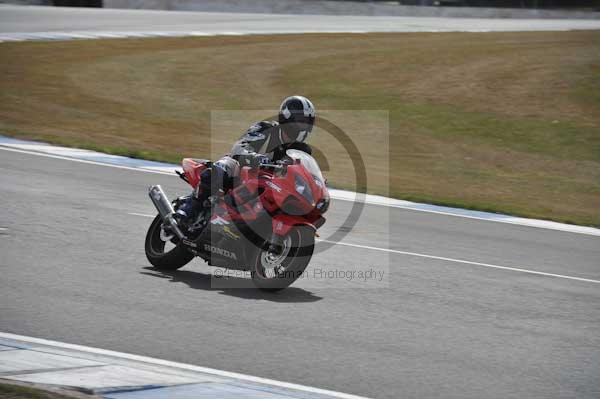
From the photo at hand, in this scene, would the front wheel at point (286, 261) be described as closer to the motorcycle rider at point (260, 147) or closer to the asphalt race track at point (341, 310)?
the asphalt race track at point (341, 310)

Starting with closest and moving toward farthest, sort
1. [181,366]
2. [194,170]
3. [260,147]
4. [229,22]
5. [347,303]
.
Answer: [181,366], [347,303], [260,147], [194,170], [229,22]

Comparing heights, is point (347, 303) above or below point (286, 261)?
below

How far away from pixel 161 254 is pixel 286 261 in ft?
5.24

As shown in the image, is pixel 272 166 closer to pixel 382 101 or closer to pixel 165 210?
pixel 165 210

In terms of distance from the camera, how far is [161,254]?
8992 millimetres

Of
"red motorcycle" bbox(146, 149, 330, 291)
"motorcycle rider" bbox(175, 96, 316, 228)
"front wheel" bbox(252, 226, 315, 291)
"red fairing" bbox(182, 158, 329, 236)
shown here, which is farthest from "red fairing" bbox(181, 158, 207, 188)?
"front wheel" bbox(252, 226, 315, 291)

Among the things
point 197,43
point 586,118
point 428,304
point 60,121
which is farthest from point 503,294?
point 197,43

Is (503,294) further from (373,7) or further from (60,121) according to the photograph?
(373,7)

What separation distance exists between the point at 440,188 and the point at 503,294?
282 inches

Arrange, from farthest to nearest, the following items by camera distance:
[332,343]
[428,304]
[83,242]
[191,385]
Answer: [83,242], [428,304], [332,343], [191,385]

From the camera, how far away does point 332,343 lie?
690 centimetres

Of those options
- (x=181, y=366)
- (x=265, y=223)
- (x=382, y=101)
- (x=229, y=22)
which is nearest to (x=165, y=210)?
(x=265, y=223)

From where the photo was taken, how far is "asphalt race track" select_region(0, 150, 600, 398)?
6352mm

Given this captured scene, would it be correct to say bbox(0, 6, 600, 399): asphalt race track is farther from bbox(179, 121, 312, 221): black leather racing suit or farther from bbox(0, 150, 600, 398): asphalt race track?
bbox(179, 121, 312, 221): black leather racing suit
